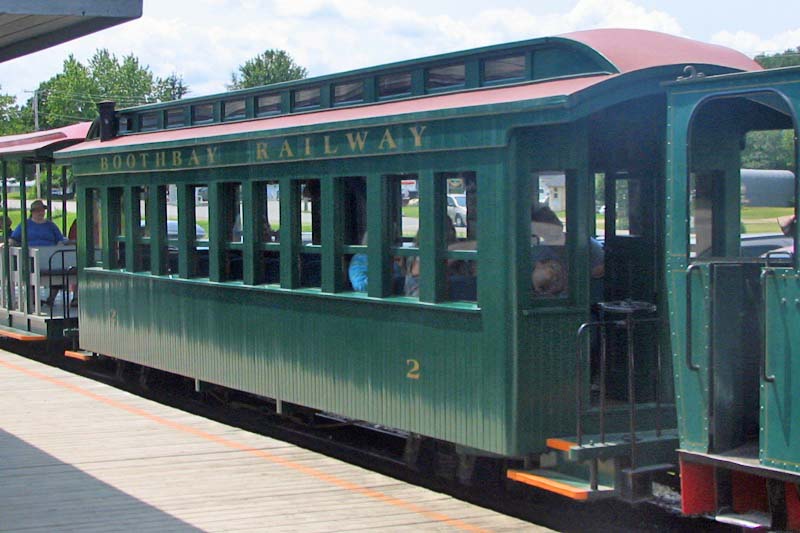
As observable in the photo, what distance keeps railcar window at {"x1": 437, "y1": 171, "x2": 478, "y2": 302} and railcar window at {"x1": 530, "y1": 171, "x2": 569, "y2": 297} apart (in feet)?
1.23

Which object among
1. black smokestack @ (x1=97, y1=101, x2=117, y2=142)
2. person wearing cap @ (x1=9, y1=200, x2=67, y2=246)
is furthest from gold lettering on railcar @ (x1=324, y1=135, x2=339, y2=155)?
person wearing cap @ (x1=9, y1=200, x2=67, y2=246)

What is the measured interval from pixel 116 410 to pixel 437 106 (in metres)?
4.91

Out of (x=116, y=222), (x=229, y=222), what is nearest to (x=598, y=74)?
(x=229, y=222)

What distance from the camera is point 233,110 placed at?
10.4 meters

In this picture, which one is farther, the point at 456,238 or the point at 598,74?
the point at 456,238

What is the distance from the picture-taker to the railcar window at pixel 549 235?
23.5ft

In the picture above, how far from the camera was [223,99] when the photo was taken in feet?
34.4

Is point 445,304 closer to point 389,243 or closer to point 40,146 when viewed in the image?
point 389,243

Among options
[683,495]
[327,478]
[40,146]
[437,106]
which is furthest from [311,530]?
[40,146]

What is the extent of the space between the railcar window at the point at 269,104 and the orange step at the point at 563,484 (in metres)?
4.05

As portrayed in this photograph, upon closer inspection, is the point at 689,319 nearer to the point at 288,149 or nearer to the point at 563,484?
the point at 563,484

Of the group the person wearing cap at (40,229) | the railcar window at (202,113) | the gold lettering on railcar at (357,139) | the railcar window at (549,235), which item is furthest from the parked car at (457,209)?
the person wearing cap at (40,229)

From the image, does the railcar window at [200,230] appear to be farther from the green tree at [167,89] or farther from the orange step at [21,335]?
the green tree at [167,89]

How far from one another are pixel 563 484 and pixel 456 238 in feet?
5.71
